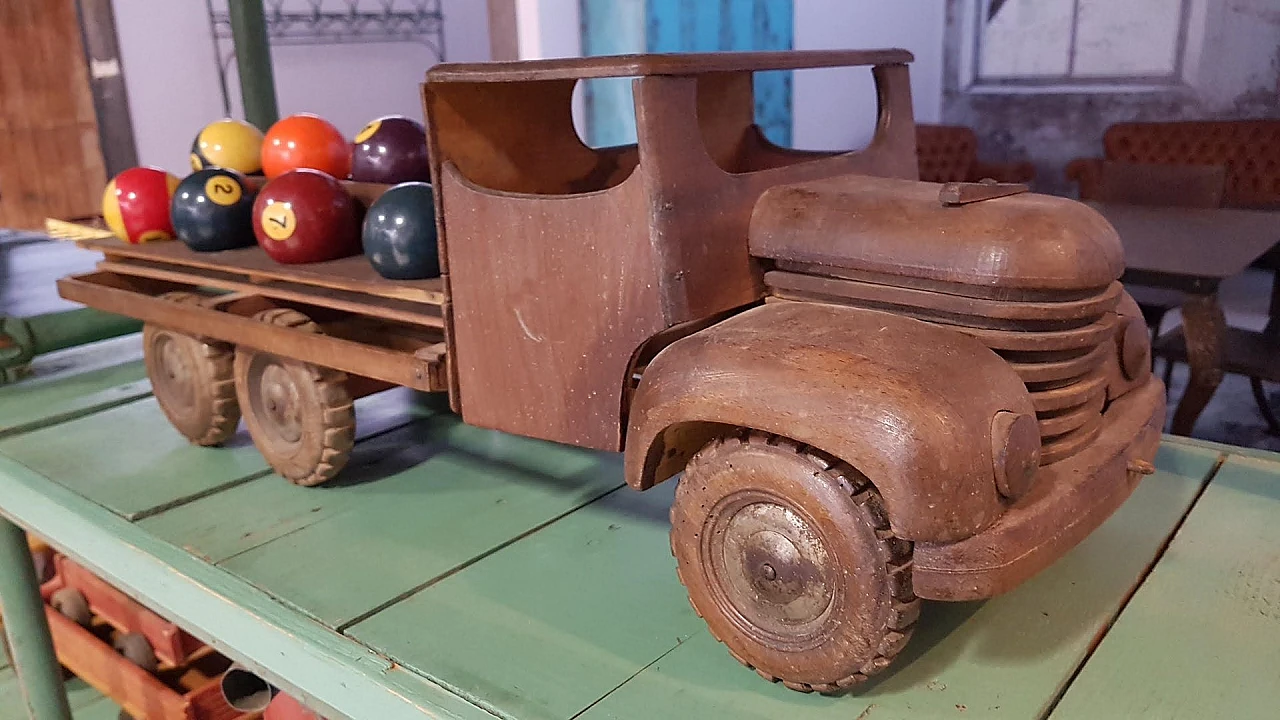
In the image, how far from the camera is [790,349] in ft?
2.44

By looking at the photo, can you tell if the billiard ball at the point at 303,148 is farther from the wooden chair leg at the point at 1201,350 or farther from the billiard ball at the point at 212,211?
the wooden chair leg at the point at 1201,350

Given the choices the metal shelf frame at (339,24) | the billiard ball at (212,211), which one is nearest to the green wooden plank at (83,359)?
the billiard ball at (212,211)

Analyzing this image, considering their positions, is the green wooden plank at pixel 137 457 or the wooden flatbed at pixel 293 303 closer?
the wooden flatbed at pixel 293 303

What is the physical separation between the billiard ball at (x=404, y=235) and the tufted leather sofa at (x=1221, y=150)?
385 cm

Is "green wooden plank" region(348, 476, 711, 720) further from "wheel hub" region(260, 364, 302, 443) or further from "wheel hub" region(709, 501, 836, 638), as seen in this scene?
"wheel hub" region(260, 364, 302, 443)

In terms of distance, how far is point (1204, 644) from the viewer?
83 cm

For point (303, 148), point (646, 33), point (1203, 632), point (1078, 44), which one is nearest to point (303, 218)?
point (303, 148)

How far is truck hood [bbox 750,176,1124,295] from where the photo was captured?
0.77 m

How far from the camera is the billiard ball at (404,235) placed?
1.08 metres

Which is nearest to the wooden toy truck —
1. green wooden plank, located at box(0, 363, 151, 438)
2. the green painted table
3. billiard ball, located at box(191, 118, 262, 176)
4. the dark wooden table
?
the green painted table

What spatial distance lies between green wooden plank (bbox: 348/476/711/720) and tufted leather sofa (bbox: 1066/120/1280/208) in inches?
152

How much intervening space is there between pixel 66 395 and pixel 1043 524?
61.7 inches

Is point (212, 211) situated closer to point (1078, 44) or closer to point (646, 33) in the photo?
point (646, 33)

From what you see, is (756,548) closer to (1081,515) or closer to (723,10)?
(1081,515)
